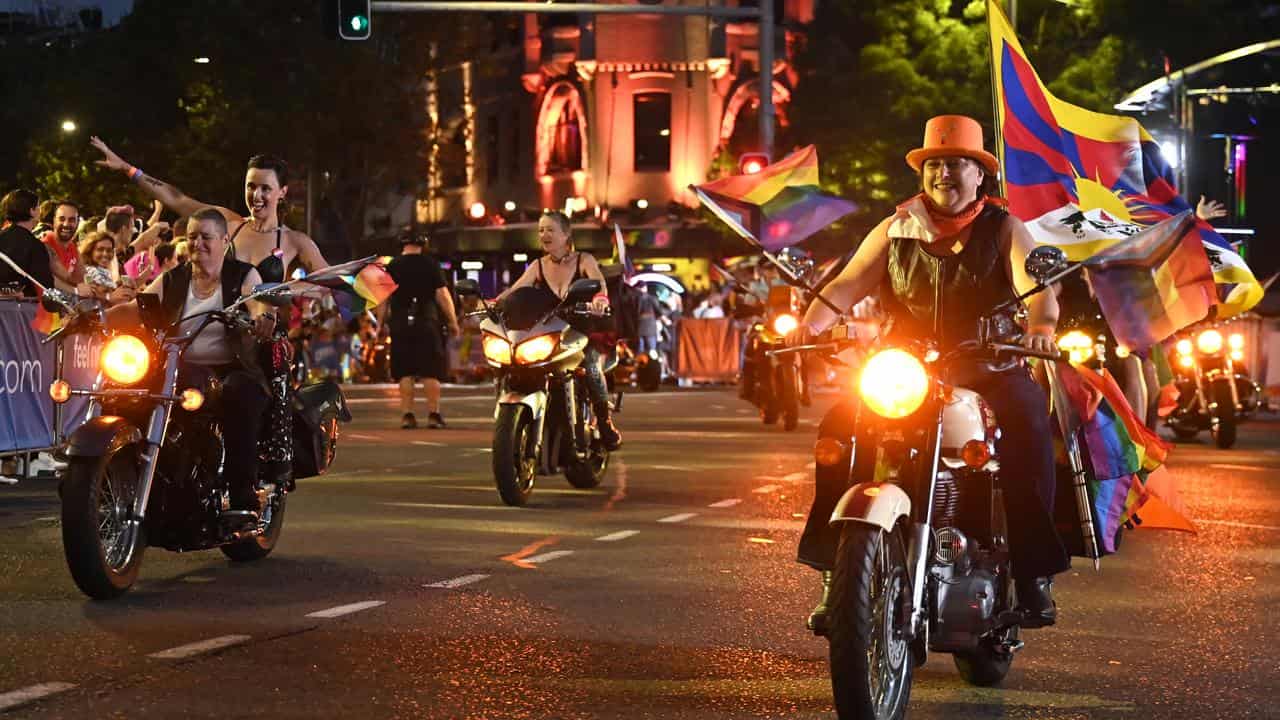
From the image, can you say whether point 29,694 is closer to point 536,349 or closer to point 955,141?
point 955,141

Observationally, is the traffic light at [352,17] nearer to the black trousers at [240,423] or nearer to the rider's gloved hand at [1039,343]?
the black trousers at [240,423]

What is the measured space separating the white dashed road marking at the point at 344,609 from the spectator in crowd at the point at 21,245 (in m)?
7.37

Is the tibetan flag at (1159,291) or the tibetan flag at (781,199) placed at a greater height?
the tibetan flag at (781,199)

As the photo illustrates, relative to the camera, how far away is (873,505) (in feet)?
21.1

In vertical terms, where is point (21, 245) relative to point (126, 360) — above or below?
above

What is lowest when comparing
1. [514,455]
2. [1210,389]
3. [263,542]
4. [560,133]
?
[263,542]

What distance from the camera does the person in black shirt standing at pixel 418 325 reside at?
2341cm

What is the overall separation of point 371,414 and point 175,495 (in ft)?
54.1

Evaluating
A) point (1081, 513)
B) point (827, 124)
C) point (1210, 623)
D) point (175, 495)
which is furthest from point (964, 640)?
point (827, 124)

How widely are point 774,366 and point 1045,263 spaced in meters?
17.1

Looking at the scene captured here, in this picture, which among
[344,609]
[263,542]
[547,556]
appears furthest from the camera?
[547,556]

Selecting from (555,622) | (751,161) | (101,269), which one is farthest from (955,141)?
(751,161)

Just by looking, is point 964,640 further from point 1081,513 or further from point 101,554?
point 101,554

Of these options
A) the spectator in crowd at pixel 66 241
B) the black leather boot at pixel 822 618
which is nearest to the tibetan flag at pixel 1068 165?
the black leather boot at pixel 822 618
